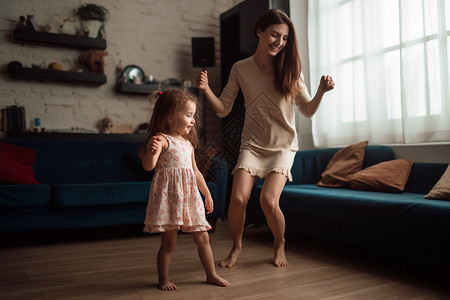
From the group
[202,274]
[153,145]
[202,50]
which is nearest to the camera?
[153,145]

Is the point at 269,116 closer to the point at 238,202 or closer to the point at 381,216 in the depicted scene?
the point at 238,202

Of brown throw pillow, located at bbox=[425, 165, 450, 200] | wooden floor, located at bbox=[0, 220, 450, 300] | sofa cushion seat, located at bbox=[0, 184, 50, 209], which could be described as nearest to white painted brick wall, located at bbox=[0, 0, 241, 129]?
sofa cushion seat, located at bbox=[0, 184, 50, 209]

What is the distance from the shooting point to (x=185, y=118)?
170cm

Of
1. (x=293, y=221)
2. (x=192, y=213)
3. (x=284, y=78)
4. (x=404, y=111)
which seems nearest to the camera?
(x=192, y=213)

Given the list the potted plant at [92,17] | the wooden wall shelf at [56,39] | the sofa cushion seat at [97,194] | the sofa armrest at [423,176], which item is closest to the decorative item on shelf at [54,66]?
the wooden wall shelf at [56,39]

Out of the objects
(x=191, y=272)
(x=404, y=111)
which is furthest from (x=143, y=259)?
(x=404, y=111)

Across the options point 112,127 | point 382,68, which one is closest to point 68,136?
point 112,127

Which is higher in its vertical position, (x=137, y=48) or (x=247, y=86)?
(x=137, y=48)

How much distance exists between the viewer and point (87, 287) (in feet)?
5.69

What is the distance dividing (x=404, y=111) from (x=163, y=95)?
1.96 metres

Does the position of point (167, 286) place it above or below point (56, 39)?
below

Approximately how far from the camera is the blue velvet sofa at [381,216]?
171 cm

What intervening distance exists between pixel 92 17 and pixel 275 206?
10.5 ft

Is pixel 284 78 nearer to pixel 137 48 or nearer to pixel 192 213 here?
pixel 192 213
